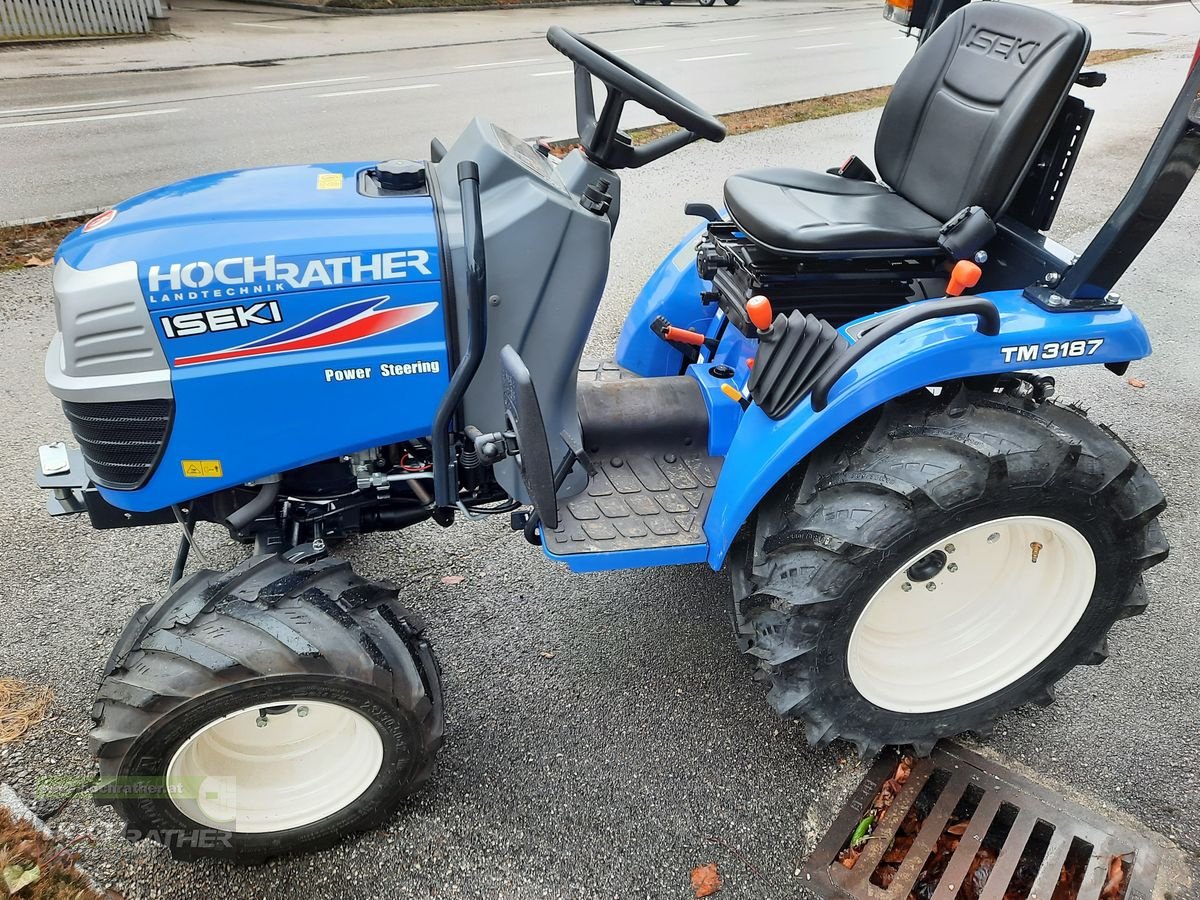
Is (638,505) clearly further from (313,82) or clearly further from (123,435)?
(313,82)

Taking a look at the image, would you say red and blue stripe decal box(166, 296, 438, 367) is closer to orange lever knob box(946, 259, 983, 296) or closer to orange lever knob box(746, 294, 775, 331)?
orange lever knob box(746, 294, 775, 331)

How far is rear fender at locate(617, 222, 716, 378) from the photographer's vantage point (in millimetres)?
2713

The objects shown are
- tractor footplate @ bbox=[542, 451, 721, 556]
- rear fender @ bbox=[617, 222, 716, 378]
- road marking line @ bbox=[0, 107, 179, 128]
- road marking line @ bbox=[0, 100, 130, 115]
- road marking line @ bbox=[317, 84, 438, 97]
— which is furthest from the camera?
road marking line @ bbox=[317, 84, 438, 97]

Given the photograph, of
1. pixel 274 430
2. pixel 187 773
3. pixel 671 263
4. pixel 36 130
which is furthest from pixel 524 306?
pixel 36 130

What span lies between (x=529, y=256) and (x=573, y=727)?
122cm

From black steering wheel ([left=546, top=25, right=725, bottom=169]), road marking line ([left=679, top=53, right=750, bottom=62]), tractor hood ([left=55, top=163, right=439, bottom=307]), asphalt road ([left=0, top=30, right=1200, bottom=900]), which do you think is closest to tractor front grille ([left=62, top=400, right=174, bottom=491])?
tractor hood ([left=55, top=163, right=439, bottom=307])

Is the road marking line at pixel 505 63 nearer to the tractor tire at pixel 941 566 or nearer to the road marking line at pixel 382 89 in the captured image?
the road marking line at pixel 382 89

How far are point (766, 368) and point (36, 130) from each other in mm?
7930

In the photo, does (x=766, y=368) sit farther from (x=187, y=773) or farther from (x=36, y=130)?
(x=36, y=130)

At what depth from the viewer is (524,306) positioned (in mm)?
1900

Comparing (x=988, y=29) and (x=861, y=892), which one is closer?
(x=861, y=892)

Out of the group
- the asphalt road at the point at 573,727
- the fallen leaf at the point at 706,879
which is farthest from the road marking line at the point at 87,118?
the fallen leaf at the point at 706,879

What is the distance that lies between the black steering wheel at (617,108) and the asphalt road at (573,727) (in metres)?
1.35

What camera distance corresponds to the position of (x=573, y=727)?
7.31ft
